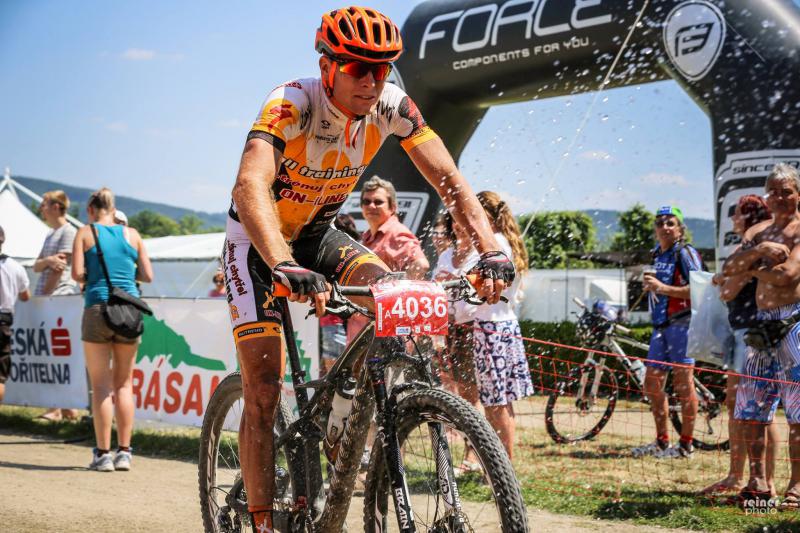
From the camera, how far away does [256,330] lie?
3.41m

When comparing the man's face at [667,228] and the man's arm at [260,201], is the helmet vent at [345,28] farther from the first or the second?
the man's face at [667,228]

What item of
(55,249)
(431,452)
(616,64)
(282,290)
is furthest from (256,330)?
(616,64)

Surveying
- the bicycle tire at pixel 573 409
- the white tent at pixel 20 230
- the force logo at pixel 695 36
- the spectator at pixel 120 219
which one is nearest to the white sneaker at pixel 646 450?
the bicycle tire at pixel 573 409

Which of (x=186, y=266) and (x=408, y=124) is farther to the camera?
(x=186, y=266)

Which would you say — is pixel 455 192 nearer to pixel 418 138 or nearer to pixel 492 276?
pixel 418 138

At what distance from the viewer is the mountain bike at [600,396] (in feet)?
26.1

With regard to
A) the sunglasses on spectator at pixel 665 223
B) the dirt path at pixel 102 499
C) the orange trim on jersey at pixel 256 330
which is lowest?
the dirt path at pixel 102 499

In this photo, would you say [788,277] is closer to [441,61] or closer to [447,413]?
[447,413]

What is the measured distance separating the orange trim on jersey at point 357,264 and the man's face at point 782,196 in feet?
9.76

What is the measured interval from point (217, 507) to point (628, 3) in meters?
7.01

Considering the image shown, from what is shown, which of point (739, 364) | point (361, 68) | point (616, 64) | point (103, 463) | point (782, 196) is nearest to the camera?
point (361, 68)

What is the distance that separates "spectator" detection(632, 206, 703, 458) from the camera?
23.5 ft

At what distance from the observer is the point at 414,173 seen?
1160 centimetres

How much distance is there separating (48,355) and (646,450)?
19.9 ft
